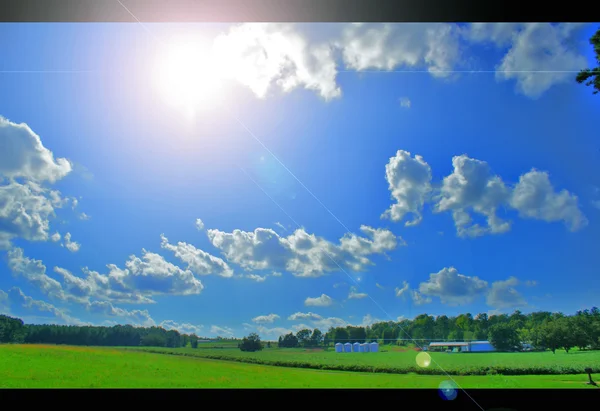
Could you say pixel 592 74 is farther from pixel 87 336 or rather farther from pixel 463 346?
pixel 87 336

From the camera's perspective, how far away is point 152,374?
605cm

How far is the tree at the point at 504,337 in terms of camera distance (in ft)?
19.3

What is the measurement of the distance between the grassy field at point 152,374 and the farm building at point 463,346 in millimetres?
450

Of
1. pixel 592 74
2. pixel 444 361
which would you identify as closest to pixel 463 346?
pixel 444 361

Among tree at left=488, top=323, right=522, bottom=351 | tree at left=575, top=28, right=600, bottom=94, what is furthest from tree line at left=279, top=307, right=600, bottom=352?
tree at left=575, top=28, right=600, bottom=94

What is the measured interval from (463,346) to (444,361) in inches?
16.3

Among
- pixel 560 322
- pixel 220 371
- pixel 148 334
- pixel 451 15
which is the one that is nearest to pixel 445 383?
pixel 560 322

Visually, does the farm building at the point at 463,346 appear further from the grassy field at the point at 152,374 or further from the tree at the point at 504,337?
the grassy field at the point at 152,374

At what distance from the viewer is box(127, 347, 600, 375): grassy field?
5523 mm

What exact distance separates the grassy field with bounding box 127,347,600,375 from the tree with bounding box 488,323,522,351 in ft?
0.44

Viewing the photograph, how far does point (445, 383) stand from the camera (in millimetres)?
4582

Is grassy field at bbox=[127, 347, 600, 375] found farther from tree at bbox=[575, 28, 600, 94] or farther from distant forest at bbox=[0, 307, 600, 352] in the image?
tree at bbox=[575, 28, 600, 94]
